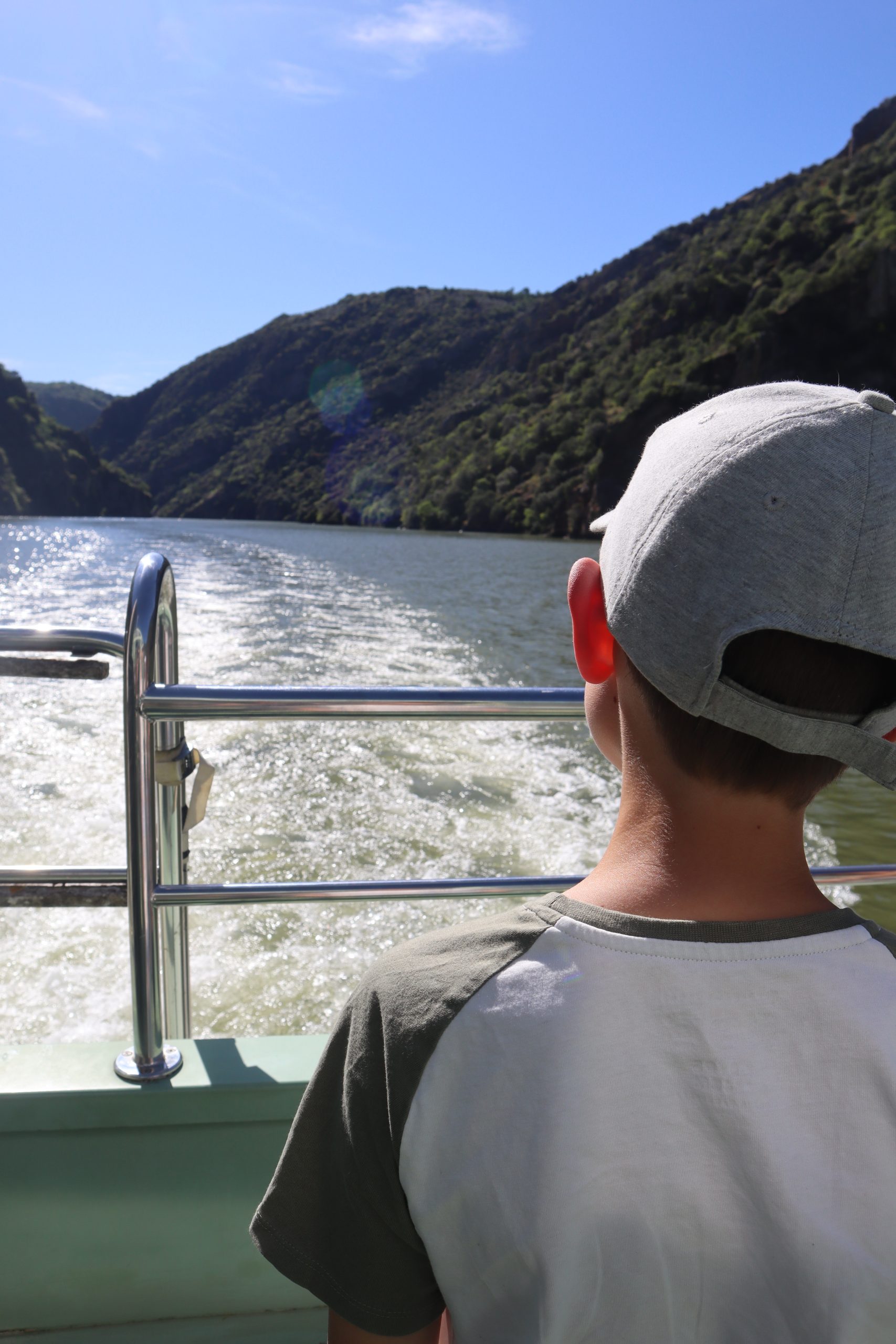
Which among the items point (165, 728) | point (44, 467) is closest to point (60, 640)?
point (165, 728)

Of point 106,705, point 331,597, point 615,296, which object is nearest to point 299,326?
point 615,296

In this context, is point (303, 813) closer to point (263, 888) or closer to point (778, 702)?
point (263, 888)

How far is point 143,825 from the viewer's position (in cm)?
121

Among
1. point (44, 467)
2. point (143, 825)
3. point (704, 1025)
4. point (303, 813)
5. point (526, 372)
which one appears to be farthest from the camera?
point (44, 467)

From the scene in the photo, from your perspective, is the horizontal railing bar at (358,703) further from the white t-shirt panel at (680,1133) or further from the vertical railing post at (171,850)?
the white t-shirt panel at (680,1133)

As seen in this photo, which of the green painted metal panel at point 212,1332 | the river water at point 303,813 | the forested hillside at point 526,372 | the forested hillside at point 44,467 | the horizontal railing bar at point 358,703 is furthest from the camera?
the forested hillside at point 44,467

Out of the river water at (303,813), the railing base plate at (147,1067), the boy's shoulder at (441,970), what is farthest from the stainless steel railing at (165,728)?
the river water at (303,813)

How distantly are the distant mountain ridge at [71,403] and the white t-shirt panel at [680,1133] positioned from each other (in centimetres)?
14409

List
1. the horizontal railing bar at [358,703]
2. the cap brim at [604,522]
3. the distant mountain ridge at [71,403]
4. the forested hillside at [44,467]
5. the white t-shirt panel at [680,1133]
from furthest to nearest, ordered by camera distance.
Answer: the distant mountain ridge at [71,403], the forested hillside at [44,467], the horizontal railing bar at [358,703], the cap brim at [604,522], the white t-shirt panel at [680,1133]

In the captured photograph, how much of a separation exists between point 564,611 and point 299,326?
10406 centimetres

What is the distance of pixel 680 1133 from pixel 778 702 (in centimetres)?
25

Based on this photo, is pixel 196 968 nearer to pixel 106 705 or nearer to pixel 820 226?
pixel 106 705

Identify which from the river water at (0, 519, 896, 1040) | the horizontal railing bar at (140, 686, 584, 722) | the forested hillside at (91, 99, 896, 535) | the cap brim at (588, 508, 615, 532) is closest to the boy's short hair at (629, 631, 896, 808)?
the cap brim at (588, 508, 615, 532)

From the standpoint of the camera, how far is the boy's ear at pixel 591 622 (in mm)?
646
